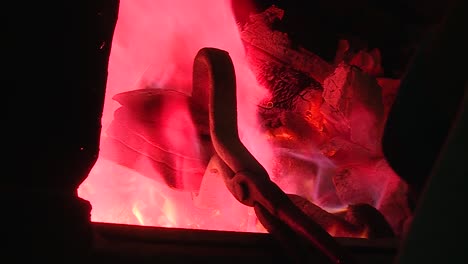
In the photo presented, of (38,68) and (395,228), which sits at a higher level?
(38,68)

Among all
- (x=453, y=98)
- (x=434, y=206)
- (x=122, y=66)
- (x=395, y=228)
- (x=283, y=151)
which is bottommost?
(x=395, y=228)

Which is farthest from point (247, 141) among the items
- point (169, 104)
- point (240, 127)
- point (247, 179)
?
point (247, 179)

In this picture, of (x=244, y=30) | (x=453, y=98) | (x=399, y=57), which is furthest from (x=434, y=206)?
(x=399, y=57)

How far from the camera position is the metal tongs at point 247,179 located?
1.43 m

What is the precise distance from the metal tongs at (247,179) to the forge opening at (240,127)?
0.20m

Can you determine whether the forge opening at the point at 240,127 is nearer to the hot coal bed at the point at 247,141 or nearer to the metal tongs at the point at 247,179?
the hot coal bed at the point at 247,141

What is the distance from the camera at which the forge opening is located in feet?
7.02

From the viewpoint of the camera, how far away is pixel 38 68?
3.75ft

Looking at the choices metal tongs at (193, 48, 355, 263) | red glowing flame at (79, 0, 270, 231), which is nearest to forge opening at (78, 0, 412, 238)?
red glowing flame at (79, 0, 270, 231)

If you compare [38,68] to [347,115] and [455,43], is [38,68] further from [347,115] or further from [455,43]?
[347,115]

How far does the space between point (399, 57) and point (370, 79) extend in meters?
1.19

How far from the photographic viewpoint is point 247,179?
5.14ft

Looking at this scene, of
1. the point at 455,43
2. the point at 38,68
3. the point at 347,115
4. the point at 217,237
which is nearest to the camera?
the point at 455,43

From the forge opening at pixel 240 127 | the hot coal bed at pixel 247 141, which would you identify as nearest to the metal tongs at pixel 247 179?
the hot coal bed at pixel 247 141
